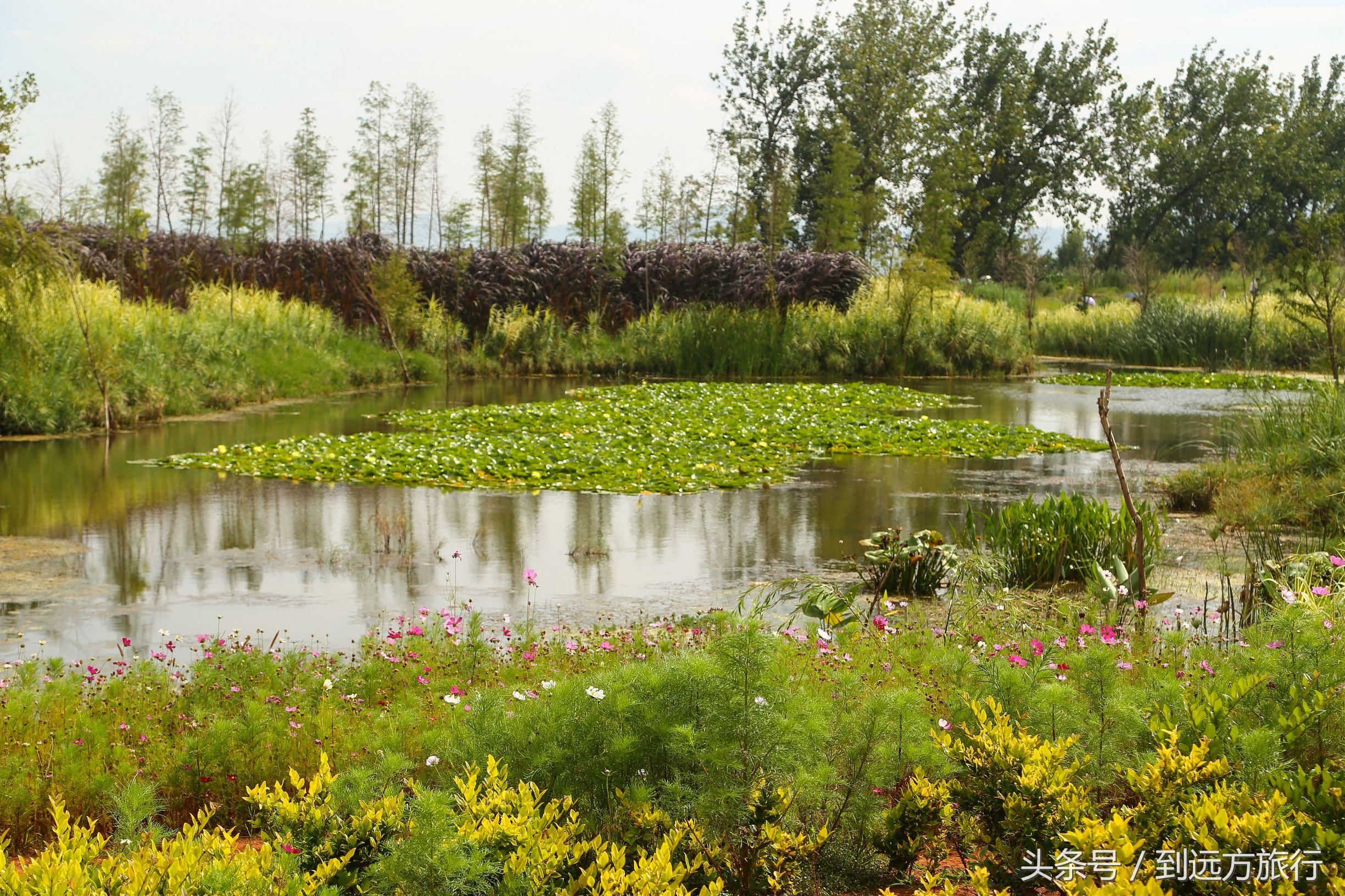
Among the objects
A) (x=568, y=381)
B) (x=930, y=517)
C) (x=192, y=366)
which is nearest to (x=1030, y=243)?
(x=568, y=381)

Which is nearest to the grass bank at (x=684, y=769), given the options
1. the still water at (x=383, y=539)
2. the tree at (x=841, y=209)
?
the still water at (x=383, y=539)

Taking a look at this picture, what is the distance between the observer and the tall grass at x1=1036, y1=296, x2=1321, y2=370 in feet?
85.7

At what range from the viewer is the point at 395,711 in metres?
4.16

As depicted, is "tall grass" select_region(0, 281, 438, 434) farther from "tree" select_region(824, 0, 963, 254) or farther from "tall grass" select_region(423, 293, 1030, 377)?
"tree" select_region(824, 0, 963, 254)

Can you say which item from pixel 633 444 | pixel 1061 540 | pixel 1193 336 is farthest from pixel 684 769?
pixel 1193 336

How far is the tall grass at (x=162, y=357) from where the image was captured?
13711mm

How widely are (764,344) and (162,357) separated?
39.8ft

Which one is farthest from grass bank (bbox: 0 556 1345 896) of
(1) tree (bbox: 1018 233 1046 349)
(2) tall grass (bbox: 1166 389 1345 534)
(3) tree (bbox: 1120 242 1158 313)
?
(3) tree (bbox: 1120 242 1158 313)

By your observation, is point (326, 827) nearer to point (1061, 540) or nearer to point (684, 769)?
point (684, 769)

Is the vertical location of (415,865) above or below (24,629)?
above

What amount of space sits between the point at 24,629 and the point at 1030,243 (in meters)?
53.3

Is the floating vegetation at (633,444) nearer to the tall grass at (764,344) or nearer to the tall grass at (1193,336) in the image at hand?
the tall grass at (764,344)

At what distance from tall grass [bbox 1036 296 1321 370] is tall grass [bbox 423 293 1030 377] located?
442 centimetres

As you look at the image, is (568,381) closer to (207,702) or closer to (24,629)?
(24,629)
